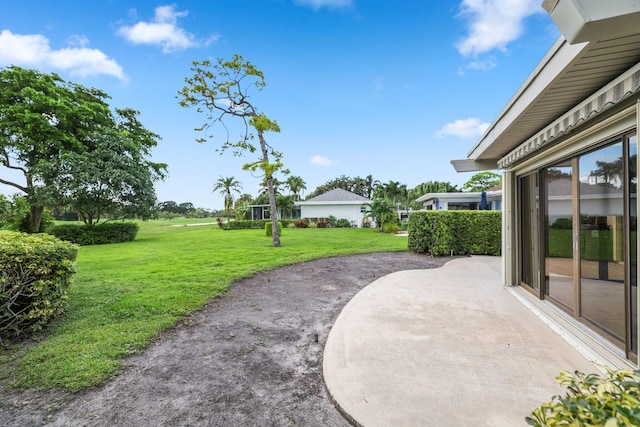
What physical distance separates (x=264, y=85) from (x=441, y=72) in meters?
8.05

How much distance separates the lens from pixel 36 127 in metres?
15.5

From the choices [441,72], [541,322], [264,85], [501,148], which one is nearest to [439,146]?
[441,72]

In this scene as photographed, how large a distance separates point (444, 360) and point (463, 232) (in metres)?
8.46

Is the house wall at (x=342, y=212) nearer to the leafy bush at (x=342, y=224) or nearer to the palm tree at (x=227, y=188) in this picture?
the leafy bush at (x=342, y=224)

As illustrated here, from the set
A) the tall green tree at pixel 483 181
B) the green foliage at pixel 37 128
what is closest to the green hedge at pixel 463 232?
the green foliage at pixel 37 128

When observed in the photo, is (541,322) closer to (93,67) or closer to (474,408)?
(474,408)

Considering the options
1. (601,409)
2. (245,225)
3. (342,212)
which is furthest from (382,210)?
(601,409)

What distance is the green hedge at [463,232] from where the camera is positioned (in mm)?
10125

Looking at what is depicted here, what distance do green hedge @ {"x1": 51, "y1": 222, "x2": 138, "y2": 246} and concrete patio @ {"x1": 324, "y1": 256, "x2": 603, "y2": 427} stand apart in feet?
58.6

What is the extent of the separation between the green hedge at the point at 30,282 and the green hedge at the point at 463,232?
9.83 meters

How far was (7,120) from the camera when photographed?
1495 centimetres

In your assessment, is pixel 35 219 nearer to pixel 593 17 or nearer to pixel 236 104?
pixel 236 104

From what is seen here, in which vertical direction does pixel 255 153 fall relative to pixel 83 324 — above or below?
above

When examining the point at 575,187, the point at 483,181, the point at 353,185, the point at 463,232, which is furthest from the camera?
the point at 353,185
